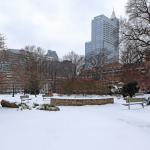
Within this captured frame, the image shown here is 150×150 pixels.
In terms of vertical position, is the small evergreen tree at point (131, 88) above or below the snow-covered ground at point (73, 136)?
above

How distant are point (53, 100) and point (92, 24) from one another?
7564 cm

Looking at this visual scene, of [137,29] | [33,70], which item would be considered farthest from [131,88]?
[33,70]

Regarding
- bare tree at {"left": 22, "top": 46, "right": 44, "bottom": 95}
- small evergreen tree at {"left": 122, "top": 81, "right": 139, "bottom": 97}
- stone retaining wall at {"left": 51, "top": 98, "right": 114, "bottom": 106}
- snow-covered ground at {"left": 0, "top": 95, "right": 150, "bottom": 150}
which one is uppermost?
bare tree at {"left": 22, "top": 46, "right": 44, "bottom": 95}

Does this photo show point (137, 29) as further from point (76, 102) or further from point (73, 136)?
point (73, 136)

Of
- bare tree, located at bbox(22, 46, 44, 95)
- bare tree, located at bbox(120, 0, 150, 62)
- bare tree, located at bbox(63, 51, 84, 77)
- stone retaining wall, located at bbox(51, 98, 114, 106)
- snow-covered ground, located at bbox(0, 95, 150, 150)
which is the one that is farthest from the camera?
bare tree, located at bbox(63, 51, 84, 77)

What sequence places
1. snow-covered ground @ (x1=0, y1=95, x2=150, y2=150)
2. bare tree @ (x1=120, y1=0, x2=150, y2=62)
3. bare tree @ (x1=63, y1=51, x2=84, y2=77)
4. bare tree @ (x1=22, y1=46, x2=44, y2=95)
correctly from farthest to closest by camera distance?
bare tree @ (x1=63, y1=51, x2=84, y2=77) → bare tree @ (x1=22, y1=46, x2=44, y2=95) → bare tree @ (x1=120, y1=0, x2=150, y2=62) → snow-covered ground @ (x1=0, y1=95, x2=150, y2=150)

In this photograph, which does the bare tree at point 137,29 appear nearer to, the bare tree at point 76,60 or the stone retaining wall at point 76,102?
the stone retaining wall at point 76,102

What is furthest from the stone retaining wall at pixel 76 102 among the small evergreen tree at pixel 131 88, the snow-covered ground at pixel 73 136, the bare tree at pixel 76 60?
the bare tree at pixel 76 60

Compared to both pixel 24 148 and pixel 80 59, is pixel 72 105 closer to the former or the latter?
pixel 24 148

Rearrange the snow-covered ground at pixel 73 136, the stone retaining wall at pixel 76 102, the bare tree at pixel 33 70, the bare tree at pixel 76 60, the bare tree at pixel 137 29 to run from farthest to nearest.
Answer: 1. the bare tree at pixel 76 60
2. the bare tree at pixel 33 70
3. the bare tree at pixel 137 29
4. the stone retaining wall at pixel 76 102
5. the snow-covered ground at pixel 73 136

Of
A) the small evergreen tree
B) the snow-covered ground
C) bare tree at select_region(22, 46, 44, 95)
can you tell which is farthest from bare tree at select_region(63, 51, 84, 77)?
the snow-covered ground

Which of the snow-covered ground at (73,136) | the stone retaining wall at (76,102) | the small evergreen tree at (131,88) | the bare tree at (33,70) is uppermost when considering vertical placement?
the bare tree at (33,70)

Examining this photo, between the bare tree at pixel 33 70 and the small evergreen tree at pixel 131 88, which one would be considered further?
the bare tree at pixel 33 70

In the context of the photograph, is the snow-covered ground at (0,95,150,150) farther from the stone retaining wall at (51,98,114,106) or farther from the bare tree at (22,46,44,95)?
the bare tree at (22,46,44,95)
